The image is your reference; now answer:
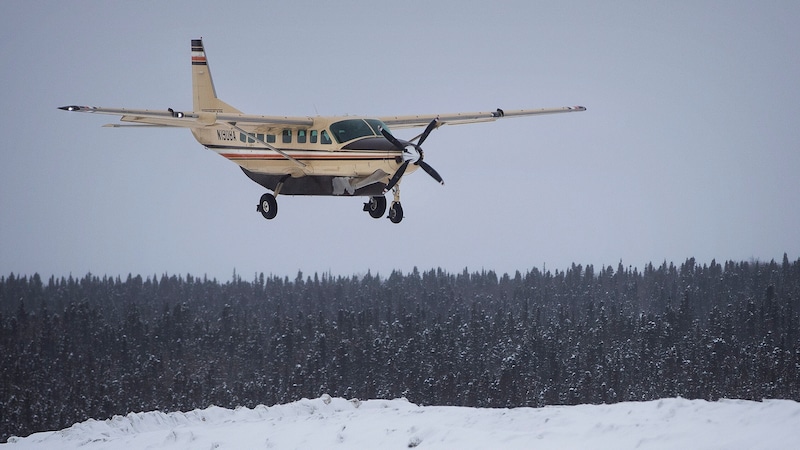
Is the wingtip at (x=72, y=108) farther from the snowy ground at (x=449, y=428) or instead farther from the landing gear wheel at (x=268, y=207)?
the snowy ground at (x=449, y=428)

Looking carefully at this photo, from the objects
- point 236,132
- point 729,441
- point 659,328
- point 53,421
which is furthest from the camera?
point 659,328

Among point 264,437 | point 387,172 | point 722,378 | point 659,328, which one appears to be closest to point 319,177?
point 387,172

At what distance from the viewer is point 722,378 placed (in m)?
162

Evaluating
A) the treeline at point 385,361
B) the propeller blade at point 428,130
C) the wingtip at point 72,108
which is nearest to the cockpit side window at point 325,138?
the propeller blade at point 428,130

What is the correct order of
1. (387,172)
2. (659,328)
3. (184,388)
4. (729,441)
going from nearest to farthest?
(729,441) < (387,172) < (184,388) < (659,328)

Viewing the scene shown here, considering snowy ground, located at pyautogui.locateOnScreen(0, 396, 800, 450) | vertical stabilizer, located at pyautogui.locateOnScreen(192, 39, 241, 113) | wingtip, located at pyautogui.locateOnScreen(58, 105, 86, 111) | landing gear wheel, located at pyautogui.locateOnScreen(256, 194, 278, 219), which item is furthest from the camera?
vertical stabilizer, located at pyautogui.locateOnScreen(192, 39, 241, 113)

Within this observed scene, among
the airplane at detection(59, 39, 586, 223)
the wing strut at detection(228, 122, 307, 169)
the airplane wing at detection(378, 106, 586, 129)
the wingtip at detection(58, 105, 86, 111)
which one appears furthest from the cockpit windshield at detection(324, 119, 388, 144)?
the wingtip at detection(58, 105, 86, 111)

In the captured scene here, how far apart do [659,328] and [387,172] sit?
159m

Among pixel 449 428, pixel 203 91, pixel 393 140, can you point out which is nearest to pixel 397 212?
pixel 393 140

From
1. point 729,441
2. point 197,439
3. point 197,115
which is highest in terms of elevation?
point 197,115

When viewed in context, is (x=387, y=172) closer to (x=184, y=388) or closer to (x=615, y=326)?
(x=184, y=388)

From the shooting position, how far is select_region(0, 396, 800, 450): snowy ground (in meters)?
24.4

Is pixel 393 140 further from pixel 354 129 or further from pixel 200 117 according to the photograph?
pixel 200 117

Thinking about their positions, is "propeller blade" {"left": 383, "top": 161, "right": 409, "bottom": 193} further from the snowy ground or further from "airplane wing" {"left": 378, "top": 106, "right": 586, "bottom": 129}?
the snowy ground
